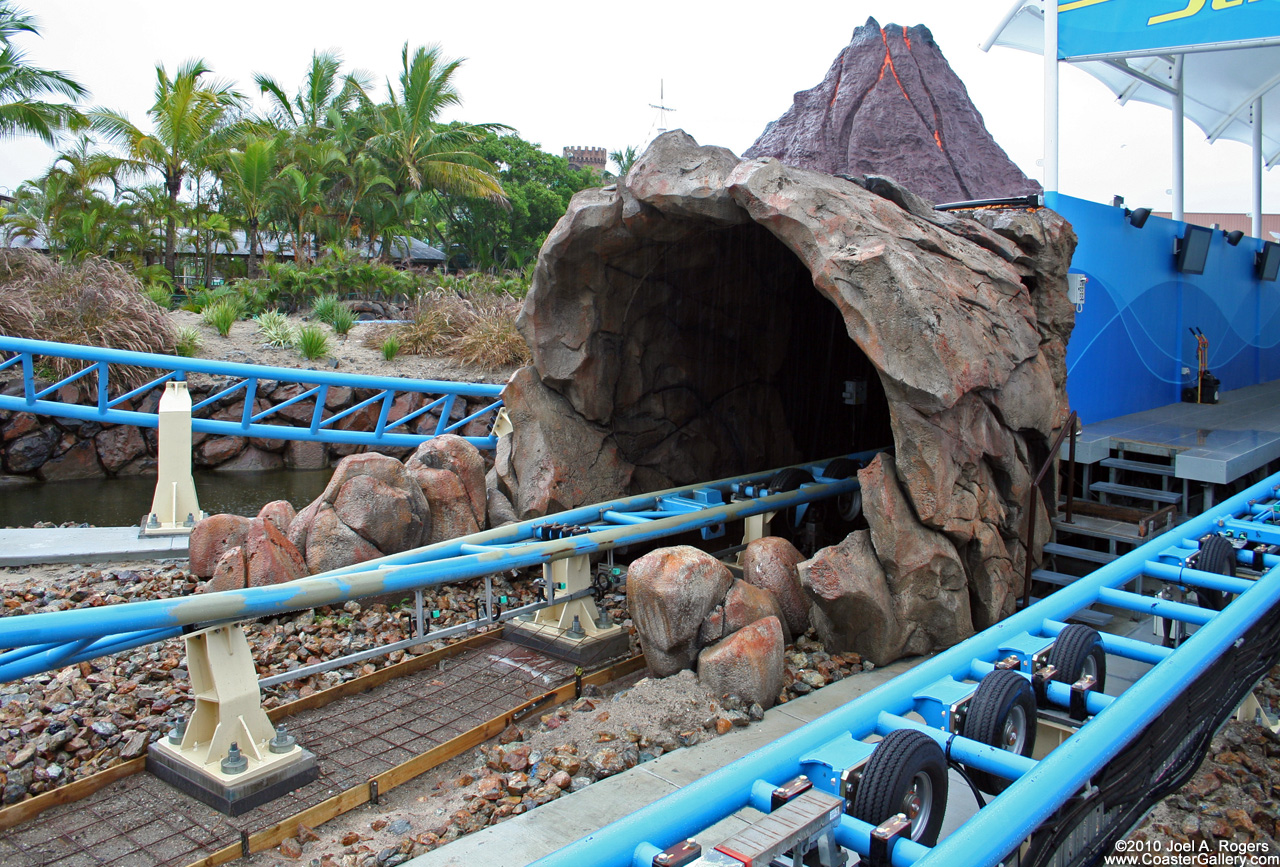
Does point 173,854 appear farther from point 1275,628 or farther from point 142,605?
point 1275,628

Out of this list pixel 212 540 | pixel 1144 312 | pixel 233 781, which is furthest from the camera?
pixel 1144 312

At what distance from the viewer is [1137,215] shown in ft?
30.5

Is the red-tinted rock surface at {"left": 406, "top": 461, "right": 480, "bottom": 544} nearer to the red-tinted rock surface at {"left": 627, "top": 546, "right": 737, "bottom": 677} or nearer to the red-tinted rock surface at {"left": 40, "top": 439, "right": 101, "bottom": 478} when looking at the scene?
the red-tinted rock surface at {"left": 627, "top": 546, "right": 737, "bottom": 677}

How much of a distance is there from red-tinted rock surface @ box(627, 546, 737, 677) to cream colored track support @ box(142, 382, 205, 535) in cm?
454

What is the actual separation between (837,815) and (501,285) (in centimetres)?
1989

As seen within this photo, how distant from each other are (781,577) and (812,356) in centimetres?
411

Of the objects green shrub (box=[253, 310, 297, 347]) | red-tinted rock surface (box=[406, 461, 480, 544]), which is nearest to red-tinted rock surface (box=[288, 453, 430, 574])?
red-tinted rock surface (box=[406, 461, 480, 544])

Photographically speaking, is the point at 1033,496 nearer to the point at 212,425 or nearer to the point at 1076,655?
the point at 1076,655

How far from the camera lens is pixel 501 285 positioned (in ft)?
70.6

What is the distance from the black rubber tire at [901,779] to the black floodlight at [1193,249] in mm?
9730

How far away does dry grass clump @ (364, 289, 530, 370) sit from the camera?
16.0m

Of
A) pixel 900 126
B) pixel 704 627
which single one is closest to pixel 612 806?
pixel 704 627

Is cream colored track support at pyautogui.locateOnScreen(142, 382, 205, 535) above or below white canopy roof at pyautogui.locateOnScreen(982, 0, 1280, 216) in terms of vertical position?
below

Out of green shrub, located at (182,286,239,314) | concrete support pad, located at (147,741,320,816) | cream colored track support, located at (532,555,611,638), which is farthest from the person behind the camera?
green shrub, located at (182,286,239,314)
